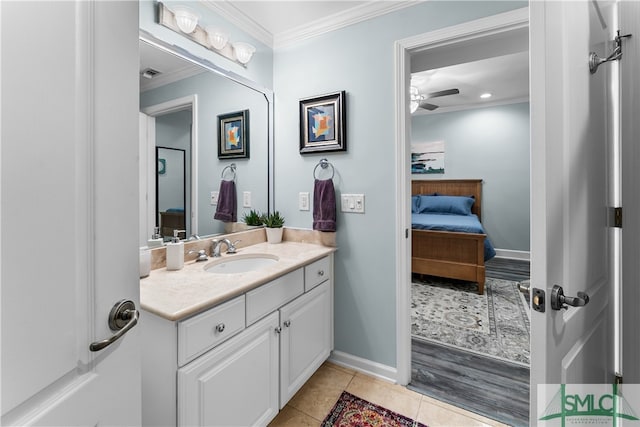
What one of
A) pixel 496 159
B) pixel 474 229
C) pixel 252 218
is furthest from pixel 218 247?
pixel 496 159

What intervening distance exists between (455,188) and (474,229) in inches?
81.7

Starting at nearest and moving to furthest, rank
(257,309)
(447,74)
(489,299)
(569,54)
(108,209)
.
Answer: (108,209) → (569,54) → (257,309) → (489,299) → (447,74)

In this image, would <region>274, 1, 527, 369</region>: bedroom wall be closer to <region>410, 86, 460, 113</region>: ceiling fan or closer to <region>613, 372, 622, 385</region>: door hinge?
<region>613, 372, 622, 385</region>: door hinge

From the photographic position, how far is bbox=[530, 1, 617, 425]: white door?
2.51 ft

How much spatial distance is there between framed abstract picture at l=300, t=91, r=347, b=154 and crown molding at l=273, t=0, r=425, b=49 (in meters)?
0.46

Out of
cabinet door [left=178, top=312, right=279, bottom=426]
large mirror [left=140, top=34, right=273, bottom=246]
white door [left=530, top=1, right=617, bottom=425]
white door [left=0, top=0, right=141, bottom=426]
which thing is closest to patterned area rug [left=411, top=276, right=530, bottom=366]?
white door [left=530, top=1, right=617, bottom=425]

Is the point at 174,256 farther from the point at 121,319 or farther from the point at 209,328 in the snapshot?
the point at 121,319

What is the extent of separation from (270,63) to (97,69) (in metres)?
1.92

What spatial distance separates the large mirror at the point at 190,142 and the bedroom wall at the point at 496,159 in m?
4.17

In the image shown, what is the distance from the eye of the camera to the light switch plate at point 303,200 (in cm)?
214

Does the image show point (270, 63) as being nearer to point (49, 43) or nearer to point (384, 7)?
point (384, 7)

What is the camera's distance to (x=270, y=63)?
2.22 metres

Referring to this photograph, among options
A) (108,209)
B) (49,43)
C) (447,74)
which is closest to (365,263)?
(108,209)

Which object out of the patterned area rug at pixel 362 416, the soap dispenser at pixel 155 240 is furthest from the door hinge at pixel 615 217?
the soap dispenser at pixel 155 240
